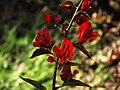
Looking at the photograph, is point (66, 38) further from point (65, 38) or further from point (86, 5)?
point (86, 5)

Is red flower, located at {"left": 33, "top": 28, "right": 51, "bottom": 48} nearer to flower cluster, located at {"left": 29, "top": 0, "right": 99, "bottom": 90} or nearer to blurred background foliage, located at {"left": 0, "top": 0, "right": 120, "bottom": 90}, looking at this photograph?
flower cluster, located at {"left": 29, "top": 0, "right": 99, "bottom": 90}

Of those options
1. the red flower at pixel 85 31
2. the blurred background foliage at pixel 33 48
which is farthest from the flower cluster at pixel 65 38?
the blurred background foliage at pixel 33 48

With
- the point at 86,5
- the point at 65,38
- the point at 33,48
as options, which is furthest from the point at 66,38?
the point at 33,48

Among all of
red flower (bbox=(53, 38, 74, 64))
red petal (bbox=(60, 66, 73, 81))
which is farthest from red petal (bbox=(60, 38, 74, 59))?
red petal (bbox=(60, 66, 73, 81))

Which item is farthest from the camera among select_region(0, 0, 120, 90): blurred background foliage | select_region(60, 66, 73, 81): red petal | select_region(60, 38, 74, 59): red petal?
select_region(0, 0, 120, 90): blurred background foliage

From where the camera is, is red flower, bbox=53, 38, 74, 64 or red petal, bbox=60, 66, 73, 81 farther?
red petal, bbox=60, 66, 73, 81

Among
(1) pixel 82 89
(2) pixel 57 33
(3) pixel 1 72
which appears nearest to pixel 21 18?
(2) pixel 57 33

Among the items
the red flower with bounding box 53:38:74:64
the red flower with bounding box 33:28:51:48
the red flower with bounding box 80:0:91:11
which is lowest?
the red flower with bounding box 53:38:74:64
